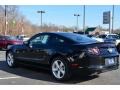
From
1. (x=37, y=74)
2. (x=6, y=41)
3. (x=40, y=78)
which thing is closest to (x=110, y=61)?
(x=40, y=78)

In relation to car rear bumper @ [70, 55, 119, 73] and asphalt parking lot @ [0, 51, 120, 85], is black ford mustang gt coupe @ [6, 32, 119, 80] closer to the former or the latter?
car rear bumper @ [70, 55, 119, 73]

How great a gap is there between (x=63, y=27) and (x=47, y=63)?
93755 mm

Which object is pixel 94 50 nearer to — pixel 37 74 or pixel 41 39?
pixel 41 39

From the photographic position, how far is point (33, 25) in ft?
306

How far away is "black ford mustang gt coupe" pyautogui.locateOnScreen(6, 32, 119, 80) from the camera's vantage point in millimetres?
8320

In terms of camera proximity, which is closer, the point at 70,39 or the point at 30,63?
the point at 70,39

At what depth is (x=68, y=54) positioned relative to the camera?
27.8 feet

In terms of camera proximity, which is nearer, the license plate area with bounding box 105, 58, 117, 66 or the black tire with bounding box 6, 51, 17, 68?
→ the license plate area with bounding box 105, 58, 117, 66

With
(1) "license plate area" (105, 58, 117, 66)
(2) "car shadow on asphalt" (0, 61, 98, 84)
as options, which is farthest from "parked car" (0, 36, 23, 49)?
(1) "license plate area" (105, 58, 117, 66)

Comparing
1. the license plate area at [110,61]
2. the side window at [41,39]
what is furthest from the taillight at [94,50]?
the side window at [41,39]

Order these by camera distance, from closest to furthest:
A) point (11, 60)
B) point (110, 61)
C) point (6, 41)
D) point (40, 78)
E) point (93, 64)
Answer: point (93, 64), point (110, 61), point (40, 78), point (11, 60), point (6, 41)

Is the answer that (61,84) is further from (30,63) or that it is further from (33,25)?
(33,25)

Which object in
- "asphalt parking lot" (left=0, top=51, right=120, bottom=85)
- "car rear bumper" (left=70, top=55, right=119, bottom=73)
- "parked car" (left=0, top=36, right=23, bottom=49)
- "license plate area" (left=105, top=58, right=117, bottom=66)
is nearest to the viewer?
"car rear bumper" (left=70, top=55, right=119, bottom=73)

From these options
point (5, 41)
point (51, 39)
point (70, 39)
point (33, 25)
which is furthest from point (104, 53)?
point (33, 25)
